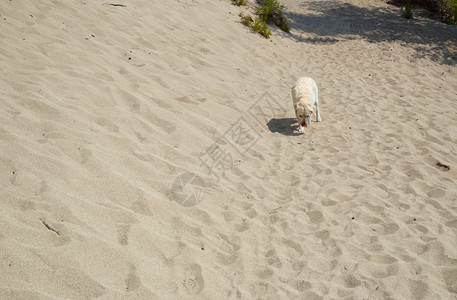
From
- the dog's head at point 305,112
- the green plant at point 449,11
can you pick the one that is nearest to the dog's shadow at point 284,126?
the dog's head at point 305,112

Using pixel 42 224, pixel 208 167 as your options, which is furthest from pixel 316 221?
pixel 42 224

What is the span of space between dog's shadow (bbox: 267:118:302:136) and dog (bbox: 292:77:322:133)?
0.52 feet

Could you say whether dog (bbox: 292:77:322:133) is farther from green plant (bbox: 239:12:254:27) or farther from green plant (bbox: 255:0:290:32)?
green plant (bbox: 255:0:290:32)

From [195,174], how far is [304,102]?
7.36ft

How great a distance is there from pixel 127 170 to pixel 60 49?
8.84 ft

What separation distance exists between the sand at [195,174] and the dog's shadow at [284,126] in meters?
0.04

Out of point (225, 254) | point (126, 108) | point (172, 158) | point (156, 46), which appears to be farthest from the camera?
point (156, 46)

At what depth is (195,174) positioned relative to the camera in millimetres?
3730

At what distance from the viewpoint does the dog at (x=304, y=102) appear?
4988 mm

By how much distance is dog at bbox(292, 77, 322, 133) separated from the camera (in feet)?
16.4

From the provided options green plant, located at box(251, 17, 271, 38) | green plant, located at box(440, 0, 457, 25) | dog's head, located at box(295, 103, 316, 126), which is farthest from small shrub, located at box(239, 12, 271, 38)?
green plant, located at box(440, 0, 457, 25)

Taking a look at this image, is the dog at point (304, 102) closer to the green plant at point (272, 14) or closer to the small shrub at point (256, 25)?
the small shrub at point (256, 25)

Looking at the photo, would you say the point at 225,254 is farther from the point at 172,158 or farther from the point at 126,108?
the point at 126,108

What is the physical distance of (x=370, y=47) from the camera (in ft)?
33.6
